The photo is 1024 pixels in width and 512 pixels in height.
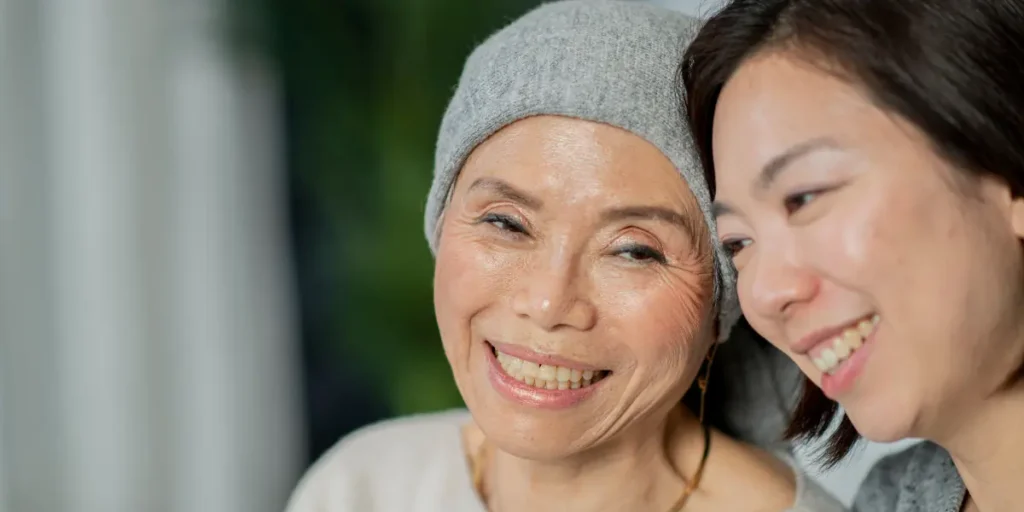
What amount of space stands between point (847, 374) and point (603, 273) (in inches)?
11.0

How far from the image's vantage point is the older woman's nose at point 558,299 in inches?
39.5

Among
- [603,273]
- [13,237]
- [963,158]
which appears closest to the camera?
[963,158]

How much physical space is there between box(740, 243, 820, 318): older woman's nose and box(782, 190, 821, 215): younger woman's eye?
40 millimetres

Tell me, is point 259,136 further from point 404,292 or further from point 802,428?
point 802,428

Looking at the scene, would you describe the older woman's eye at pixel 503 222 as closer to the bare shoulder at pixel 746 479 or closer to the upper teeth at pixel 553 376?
the upper teeth at pixel 553 376

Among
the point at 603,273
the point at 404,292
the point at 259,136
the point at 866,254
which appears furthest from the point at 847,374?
the point at 259,136

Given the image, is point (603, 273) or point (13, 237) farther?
point (13, 237)

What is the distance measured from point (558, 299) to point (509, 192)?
13cm

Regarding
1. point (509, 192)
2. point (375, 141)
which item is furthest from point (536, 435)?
point (375, 141)

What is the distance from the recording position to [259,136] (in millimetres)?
1971

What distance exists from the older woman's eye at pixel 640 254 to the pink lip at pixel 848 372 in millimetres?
223

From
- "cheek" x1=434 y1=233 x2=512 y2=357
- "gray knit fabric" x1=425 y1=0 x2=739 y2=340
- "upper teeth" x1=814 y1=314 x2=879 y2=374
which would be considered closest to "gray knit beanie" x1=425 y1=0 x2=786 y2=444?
"gray knit fabric" x1=425 y1=0 x2=739 y2=340

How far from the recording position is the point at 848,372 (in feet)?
2.80

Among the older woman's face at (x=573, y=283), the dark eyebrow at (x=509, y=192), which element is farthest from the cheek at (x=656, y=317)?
the dark eyebrow at (x=509, y=192)
